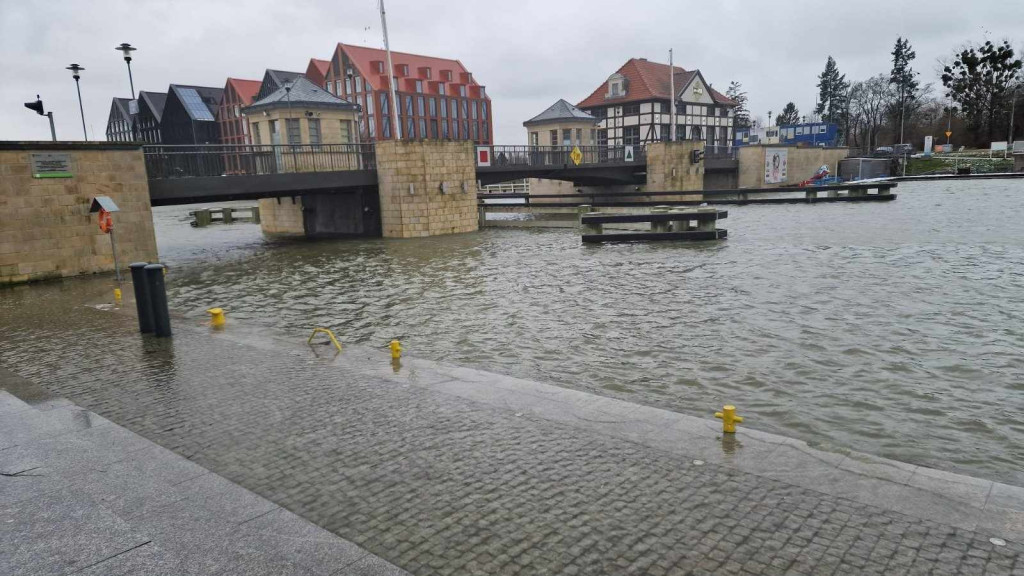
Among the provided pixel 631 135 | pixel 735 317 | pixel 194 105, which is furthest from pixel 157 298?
pixel 194 105

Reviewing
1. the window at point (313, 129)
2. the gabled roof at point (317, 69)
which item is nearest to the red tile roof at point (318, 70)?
the gabled roof at point (317, 69)

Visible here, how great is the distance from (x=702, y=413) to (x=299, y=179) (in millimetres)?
22841

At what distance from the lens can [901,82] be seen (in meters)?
99.0

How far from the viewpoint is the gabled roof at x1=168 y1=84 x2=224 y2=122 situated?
264 feet

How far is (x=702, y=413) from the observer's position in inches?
283

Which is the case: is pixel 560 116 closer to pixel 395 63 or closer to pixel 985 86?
pixel 395 63

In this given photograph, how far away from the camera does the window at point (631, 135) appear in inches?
2817

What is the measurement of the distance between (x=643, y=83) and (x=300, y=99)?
42.6 metres

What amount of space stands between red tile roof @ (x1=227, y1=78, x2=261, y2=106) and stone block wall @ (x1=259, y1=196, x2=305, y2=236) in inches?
1784

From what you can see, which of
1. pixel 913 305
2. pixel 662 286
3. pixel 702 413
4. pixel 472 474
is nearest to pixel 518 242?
pixel 662 286

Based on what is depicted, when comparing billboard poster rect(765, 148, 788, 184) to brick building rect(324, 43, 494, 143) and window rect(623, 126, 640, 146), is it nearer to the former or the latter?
window rect(623, 126, 640, 146)

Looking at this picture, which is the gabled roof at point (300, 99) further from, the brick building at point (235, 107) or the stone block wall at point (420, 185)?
the brick building at point (235, 107)

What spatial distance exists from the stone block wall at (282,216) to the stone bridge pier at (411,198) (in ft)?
3.45

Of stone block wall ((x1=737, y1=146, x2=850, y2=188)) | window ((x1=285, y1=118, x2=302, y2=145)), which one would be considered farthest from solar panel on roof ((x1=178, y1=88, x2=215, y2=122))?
stone block wall ((x1=737, y1=146, x2=850, y2=188))
